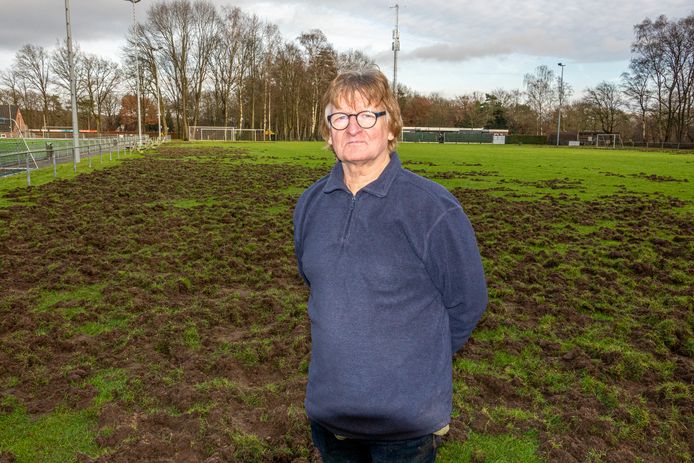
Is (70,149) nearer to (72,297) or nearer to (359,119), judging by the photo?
(72,297)

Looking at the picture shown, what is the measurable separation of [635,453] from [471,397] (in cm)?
113

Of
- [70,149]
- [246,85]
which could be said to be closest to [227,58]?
[246,85]

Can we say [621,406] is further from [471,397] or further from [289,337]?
[289,337]

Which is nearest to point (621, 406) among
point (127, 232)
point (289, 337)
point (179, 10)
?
point (289, 337)

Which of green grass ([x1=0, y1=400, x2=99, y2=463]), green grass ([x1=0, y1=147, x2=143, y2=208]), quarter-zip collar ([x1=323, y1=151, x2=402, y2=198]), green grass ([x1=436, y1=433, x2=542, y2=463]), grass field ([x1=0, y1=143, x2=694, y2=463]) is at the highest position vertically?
quarter-zip collar ([x1=323, y1=151, x2=402, y2=198])

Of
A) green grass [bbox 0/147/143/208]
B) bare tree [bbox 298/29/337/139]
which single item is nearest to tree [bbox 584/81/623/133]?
bare tree [bbox 298/29/337/139]

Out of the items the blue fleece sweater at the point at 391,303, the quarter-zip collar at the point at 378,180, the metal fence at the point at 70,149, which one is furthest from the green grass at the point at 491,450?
the metal fence at the point at 70,149

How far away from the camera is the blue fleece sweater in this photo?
6.14ft

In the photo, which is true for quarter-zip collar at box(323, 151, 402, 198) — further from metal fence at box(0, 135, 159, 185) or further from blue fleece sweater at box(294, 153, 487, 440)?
metal fence at box(0, 135, 159, 185)

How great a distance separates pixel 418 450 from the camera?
1.93 meters

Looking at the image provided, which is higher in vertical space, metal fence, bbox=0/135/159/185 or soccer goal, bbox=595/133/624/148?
soccer goal, bbox=595/133/624/148

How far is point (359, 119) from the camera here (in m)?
2.07

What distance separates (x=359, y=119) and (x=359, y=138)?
7 centimetres

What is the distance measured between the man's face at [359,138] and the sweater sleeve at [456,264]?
38 centimetres
